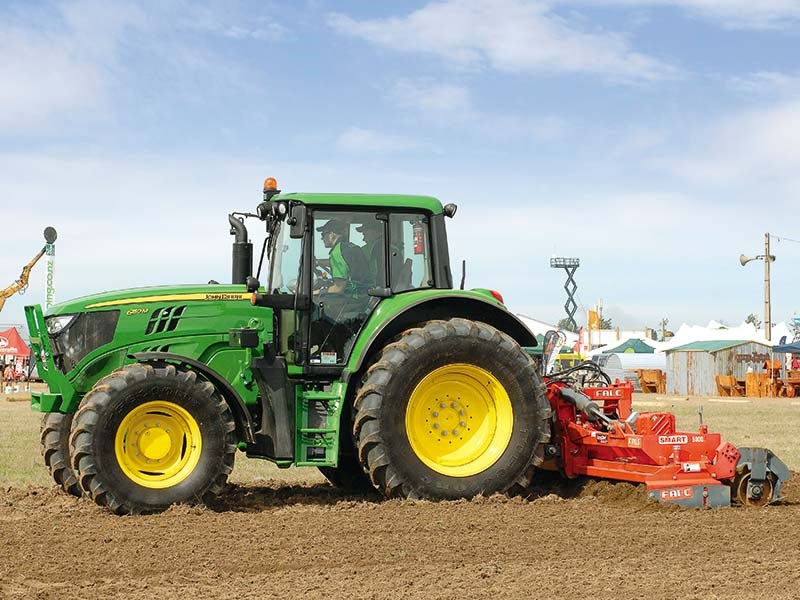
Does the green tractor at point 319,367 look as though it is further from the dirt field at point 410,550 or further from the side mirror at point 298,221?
the dirt field at point 410,550

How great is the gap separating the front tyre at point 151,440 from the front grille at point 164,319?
0.49 meters

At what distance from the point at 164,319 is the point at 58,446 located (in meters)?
1.37

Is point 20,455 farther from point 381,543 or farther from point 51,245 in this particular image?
point 51,245

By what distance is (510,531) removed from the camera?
6.74 metres

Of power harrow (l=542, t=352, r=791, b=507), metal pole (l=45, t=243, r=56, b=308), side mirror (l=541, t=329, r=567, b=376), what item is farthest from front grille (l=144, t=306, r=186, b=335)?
metal pole (l=45, t=243, r=56, b=308)

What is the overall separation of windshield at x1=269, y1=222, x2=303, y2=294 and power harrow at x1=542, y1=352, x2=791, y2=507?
2414mm

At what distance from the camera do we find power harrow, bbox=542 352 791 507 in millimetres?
7715

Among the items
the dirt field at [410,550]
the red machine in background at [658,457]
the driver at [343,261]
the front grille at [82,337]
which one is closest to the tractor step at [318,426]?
the dirt field at [410,550]

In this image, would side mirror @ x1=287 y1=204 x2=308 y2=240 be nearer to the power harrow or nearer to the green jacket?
the green jacket

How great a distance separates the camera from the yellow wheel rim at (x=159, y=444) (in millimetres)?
7453

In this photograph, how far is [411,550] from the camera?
6.18 meters

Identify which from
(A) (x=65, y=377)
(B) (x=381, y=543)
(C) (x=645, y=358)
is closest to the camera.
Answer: (B) (x=381, y=543)

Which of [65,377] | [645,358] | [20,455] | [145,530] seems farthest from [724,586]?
[645,358]

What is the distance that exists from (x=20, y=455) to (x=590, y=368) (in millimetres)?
7594
